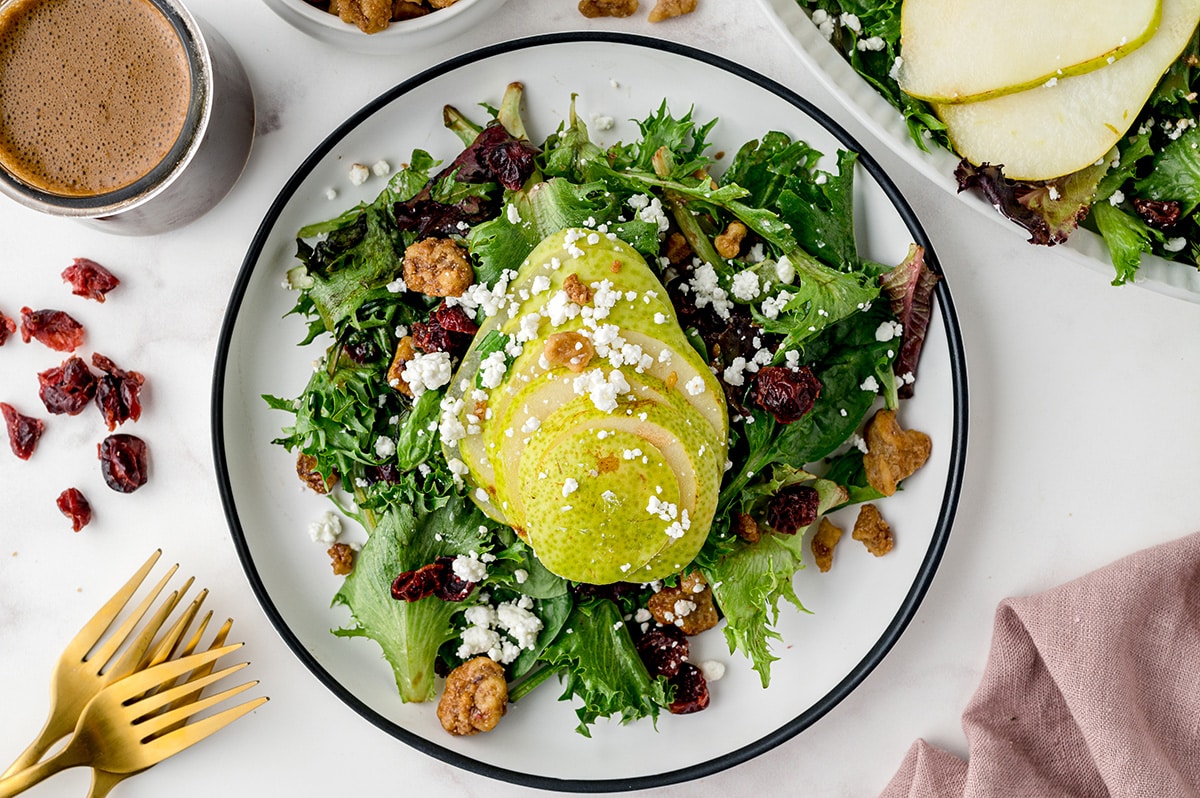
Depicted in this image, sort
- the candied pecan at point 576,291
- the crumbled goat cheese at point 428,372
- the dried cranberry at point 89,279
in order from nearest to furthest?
the candied pecan at point 576,291 < the crumbled goat cheese at point 428,372 < the dried cranberry at point 89,279

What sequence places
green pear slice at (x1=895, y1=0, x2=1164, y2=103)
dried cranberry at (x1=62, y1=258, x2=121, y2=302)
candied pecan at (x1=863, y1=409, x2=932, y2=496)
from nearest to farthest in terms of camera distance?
green pear slice at (x1=895, y1=0, x2=1164, y2=103) < candied pecan at (x1=863, y1=409, x2=932, y2=496) < dried cranberry at (x1=62, y1=258, x2=121, y2=302)

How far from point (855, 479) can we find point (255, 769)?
5.61ft

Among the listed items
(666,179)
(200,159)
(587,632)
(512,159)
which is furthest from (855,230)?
(200,159)

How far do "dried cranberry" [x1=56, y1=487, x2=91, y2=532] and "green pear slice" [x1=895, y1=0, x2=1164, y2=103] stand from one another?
7.47 ft

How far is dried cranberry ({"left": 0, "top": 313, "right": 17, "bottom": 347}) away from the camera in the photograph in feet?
8.18

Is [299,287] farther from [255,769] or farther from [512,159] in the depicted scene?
[255,769]

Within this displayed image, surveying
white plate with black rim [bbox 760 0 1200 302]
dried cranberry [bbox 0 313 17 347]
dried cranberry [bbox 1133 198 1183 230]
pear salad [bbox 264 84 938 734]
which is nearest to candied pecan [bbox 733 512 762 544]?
pear salad [bbox 264 84 938 734]

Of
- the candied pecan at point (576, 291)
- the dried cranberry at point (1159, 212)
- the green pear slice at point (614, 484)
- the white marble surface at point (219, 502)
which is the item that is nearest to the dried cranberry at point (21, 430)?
the white marble surface at point (219, 502)

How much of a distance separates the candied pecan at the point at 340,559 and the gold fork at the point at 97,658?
1.14ft

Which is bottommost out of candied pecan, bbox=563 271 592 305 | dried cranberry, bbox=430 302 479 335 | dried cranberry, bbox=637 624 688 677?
dried cranberry, bbox=637 624 688 677

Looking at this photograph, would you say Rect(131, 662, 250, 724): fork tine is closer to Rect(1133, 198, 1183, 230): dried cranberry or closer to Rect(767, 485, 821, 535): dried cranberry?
Rect(767, 485, 821, 535): dried cranberry

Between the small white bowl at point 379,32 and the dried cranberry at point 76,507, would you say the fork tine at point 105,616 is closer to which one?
the dried cranberry at point 76,507

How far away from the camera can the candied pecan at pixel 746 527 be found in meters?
2.22

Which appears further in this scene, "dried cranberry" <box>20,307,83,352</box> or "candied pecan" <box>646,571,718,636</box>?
"dried cranberry" <box>20,307,83,352</box>
